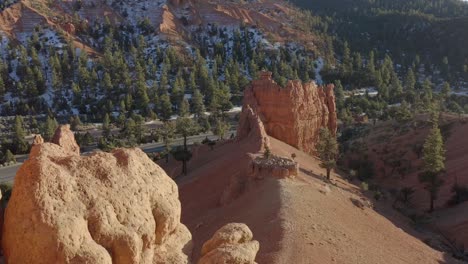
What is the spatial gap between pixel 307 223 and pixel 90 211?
52.7 feet

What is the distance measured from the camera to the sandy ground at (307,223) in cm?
2312

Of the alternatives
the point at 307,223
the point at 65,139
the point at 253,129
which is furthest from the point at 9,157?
the point at 307,223

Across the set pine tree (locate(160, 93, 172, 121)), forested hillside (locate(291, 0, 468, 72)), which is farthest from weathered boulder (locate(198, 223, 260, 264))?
forested hillside (locate(291, 0, 468, 72))

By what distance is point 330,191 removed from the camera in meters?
34.1

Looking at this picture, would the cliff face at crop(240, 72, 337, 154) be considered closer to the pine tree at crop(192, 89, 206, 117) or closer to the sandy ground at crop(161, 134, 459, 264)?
the sandy ground at crop(161, 134, 459, 264)

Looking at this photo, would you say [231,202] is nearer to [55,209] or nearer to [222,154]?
[222,154]

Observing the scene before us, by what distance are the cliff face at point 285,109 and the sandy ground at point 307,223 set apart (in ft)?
46.1

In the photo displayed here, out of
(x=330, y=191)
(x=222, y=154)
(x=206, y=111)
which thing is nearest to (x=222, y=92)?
(x=206, y=111)

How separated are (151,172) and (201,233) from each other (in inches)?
572

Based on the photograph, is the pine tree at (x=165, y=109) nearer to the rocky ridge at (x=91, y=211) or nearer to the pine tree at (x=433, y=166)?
the pine tree at (x=433, y=166)

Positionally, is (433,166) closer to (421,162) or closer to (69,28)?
(421,162)

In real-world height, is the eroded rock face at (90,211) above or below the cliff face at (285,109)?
above

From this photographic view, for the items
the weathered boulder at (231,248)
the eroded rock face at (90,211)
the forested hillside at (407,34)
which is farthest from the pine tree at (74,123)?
the forested hillside at (407,34)

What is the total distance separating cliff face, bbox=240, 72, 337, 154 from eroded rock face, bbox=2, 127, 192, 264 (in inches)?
1468
